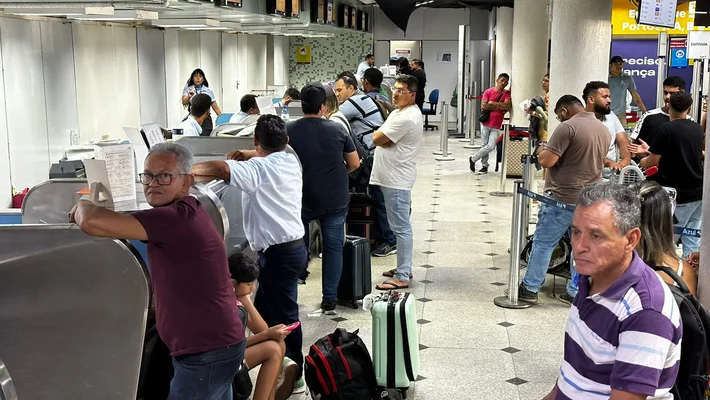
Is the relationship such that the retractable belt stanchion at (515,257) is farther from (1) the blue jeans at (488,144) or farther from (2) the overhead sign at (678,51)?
(2) the overhead sign at (678,51)

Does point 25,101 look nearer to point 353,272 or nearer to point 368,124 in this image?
point 368,124

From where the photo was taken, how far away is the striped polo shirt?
7.24 ft

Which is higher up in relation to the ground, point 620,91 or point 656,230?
point 620,91

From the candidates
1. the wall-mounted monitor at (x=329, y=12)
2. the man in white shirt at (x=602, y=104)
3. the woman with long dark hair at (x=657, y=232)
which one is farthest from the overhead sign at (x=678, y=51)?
the woman with long dark hair at (x=657, y=232)

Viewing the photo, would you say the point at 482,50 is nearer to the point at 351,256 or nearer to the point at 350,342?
the point at 351,256

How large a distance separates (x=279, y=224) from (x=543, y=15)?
473 inches

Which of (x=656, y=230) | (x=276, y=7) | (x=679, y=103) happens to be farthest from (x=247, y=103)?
(x=656, y=230)

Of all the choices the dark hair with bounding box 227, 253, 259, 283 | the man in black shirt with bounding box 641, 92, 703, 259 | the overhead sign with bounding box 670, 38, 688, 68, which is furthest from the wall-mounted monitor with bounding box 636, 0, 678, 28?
the overhead sign with bounding box 670, 38, 688, 68

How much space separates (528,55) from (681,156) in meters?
8.73

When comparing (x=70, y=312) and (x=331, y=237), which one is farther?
(x=331, y=237)

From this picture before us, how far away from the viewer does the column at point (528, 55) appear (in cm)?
1512

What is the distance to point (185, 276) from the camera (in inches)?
123

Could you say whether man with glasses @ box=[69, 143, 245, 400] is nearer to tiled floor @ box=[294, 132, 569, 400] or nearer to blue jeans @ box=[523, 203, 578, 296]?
tiled floor @ box=[294, 132, 569, 400]

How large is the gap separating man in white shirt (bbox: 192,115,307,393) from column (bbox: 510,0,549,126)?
422 inches
